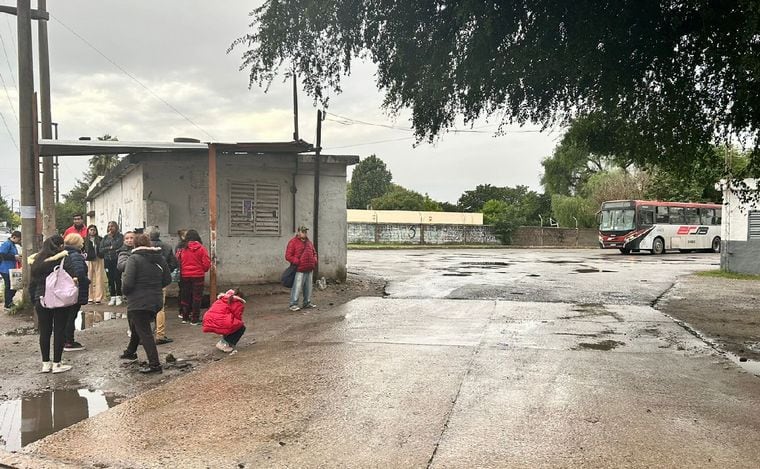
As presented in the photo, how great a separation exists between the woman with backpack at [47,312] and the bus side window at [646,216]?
30303 millimetres

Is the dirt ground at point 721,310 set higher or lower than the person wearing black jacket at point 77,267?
lower

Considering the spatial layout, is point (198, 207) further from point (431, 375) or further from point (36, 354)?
point (431, 375)

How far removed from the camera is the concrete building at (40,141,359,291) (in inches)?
476

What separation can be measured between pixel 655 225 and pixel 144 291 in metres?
30.9

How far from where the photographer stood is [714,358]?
23.4ft

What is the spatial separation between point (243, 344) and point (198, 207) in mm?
5550

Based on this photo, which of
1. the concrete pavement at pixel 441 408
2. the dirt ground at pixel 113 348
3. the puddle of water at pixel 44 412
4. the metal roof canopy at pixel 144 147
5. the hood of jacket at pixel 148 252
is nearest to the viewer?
the concrete pavement at pixel 441 408

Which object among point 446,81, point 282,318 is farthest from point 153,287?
point 446,81

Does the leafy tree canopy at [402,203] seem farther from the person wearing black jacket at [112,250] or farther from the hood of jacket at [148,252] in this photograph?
the hood of jacket at [148,252]

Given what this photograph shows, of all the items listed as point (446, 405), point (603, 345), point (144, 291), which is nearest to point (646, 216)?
point (603, 345)

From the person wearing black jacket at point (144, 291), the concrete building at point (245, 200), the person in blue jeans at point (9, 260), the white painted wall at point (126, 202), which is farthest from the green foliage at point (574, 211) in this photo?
the person wearing black jacket at point (144, 291)

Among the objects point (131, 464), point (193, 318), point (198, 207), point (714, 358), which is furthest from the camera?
point (198, 207)

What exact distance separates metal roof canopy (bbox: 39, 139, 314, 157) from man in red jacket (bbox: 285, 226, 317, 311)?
1922 millimetres

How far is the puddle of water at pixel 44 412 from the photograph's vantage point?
4.58 metres
